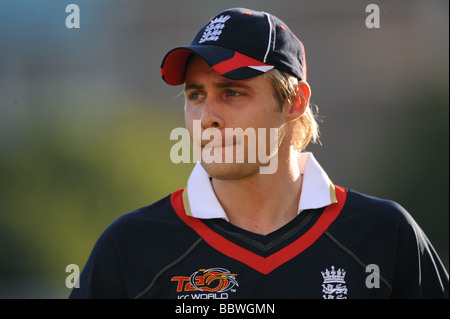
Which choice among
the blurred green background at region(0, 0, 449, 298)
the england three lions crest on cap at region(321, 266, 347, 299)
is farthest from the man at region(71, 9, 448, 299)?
the blurred green background at region(0, 0, 449, 298)

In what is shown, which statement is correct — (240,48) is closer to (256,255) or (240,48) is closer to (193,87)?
(193,87)

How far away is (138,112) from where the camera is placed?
21.9 ft

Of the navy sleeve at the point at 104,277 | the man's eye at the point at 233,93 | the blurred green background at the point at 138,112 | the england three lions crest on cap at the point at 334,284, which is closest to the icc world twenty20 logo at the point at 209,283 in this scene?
the navy sleeve at the point at 104,277

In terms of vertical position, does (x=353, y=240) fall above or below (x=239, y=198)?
below

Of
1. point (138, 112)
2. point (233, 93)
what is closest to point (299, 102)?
point (233, 93)

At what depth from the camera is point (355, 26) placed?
7.48m

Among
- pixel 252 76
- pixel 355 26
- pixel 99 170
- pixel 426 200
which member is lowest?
pixel 426 200

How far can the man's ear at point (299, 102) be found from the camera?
229cm

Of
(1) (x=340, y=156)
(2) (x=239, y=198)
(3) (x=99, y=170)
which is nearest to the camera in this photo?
(2) (x=239, y=198)
